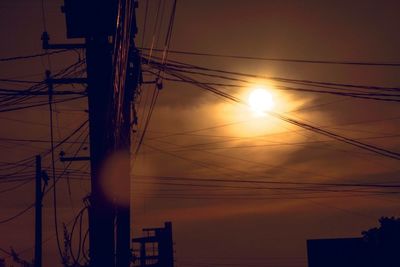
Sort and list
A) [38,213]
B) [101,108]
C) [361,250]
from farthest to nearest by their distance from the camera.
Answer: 1. [361,250]
2. [38,213]
3. [101,108]

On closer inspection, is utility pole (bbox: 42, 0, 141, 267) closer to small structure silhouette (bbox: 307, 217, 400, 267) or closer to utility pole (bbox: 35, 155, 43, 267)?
utility pole (bbox: 35, 155, 43, 267)

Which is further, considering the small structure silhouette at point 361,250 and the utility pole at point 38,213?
the small structure silhouette at point 361,250

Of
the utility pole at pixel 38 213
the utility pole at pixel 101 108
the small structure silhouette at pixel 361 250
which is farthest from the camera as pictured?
the small structure silhouette at pixel 361 250

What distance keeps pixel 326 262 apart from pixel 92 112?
28710 millimetres

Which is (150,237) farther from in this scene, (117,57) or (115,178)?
(117,57)

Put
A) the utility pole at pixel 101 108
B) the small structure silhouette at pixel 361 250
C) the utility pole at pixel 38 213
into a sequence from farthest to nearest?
the small structure silhouette at pixel 361 250 → the utility pole at pixel 38 213 → the utility pole at pixel 101 108

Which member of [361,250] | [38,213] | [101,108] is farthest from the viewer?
[361,250]

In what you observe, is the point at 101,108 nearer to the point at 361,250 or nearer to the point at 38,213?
the point at 38,213

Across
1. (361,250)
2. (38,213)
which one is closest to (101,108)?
(38,213)

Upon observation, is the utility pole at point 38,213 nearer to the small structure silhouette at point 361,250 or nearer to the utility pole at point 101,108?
the small structure silhouette at point 361,250

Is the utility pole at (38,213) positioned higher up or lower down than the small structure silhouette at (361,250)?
higher up

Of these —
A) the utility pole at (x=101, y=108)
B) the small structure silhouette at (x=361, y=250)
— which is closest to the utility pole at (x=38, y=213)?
the small structure silhouette at (x=361, y=250)

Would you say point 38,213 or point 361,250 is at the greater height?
point 38,213

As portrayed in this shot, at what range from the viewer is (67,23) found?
13477 millimetres
